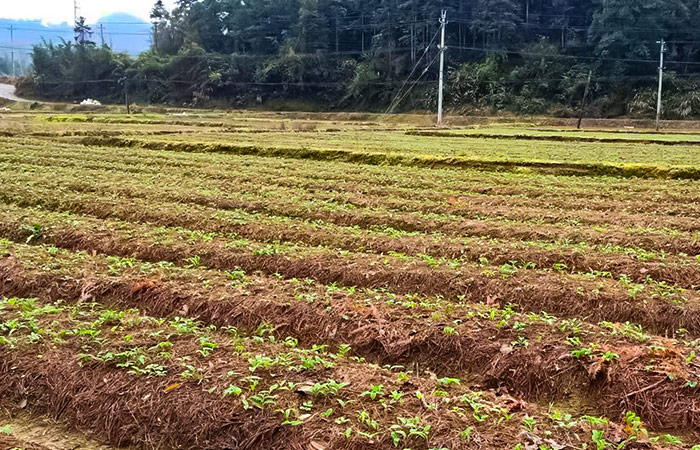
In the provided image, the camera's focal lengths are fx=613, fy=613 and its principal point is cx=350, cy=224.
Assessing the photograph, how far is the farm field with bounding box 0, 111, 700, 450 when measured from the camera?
18.0 ft

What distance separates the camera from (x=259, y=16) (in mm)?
103250

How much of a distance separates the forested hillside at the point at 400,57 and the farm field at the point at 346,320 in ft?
215

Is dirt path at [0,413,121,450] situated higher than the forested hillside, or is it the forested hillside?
the forested hillside

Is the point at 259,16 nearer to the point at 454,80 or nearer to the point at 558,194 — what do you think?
the point at 454,80

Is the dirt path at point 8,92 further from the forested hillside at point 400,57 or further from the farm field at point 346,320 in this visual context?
the farm field at point 346,320

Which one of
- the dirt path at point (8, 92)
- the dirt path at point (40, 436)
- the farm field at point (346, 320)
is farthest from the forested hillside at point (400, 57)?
the dirt path at point (40, 436)

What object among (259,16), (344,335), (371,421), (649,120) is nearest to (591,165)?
(344,335)

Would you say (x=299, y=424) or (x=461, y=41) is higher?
(x=461, y=41)

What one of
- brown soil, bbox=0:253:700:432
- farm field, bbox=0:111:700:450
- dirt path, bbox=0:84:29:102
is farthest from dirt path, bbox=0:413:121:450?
dirt path, bbox=0:84:29:102

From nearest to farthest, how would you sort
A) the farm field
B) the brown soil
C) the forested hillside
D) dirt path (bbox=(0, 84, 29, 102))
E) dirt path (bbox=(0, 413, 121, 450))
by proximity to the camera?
1. dirt path (bbox=(0, 413, 121, 450))
2. the farm field
3. the brown soil
4. the forested hillside
5. dirt path (bbox=(0, 84, 29, 102))

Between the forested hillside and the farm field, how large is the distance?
215 feet

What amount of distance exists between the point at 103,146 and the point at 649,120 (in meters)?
56.7

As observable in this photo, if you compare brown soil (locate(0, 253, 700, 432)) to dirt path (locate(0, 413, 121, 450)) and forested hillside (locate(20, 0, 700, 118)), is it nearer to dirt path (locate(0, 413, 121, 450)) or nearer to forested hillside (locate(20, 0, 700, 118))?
dirt path (locate(0, 413, 121, 450))

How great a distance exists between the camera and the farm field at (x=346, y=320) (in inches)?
216
